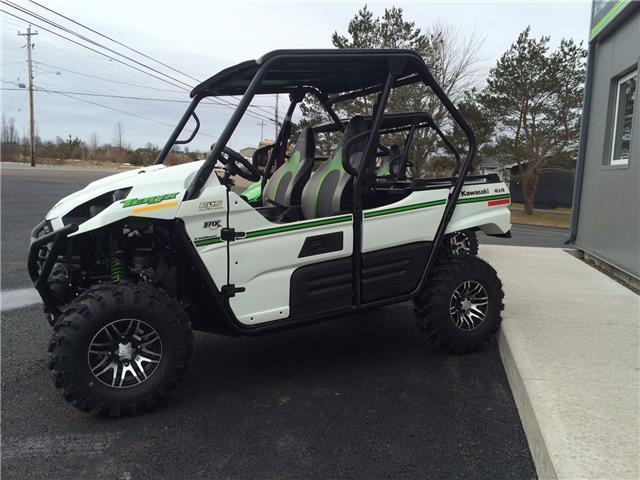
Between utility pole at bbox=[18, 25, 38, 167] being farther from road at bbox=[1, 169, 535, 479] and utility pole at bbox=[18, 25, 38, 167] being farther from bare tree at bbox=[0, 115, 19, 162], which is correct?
road at bbox=[1, 169, 535, 479]

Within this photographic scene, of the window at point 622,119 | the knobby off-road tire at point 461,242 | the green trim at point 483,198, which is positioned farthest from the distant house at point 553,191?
the green trim at point 483,198

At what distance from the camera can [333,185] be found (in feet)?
12.5

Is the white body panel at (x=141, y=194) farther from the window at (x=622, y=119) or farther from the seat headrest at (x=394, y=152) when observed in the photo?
the window at (x=622, y=119)

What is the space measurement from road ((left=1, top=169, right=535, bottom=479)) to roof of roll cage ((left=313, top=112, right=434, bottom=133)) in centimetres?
212

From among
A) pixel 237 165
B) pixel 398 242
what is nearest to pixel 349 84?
pixel 237 165

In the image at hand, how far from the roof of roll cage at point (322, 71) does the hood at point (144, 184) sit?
872 mm

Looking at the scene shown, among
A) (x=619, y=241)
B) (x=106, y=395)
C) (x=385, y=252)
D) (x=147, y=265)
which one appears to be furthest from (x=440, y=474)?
(x=619, y=241)

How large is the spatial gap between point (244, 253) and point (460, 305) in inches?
73.2

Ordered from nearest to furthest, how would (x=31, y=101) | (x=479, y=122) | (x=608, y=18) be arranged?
(x=608, y=18) < (x=479, y=122) < (x=31, y=101)

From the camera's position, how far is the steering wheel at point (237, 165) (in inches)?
139

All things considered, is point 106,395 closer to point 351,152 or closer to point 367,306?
point 367,306

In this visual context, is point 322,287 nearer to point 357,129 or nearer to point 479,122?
point 357,129

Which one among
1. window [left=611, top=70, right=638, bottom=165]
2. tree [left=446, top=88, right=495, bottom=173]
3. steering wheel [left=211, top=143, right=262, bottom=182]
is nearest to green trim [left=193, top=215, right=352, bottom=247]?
steering wheel [left=211, top=143, right=262, bottom=182]

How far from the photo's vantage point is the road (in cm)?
251
